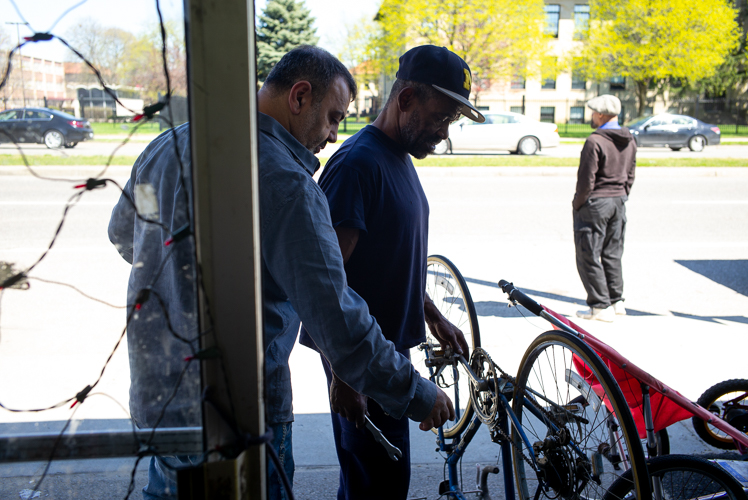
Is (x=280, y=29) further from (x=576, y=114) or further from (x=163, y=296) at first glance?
(x=163, y=296)

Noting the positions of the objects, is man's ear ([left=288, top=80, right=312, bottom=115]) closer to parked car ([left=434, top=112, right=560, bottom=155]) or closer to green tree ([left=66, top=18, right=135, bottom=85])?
green tree ([left=66, top=18, right=135, bottom=85])

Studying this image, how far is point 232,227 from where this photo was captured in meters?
1.01

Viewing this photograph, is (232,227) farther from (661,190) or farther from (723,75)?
(723,75)

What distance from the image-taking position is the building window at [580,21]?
3635 centimetres

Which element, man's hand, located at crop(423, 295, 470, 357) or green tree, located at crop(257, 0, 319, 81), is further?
green tree, located at crop(257, 0, 319, 81)

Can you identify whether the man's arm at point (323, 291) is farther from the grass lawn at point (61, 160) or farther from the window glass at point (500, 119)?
the window glass at point (500, 119)

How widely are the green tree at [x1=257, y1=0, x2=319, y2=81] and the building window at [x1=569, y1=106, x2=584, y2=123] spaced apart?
1920cm

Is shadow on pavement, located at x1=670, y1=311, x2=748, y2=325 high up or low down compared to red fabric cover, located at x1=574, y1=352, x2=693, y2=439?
down

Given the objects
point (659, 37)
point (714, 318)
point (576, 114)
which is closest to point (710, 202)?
point (714, 318)

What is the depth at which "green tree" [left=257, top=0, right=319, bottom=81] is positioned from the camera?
32875mm

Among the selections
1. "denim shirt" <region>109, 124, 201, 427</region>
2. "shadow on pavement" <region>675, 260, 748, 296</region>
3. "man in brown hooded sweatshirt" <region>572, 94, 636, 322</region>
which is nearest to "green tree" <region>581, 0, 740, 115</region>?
"shadow on pavement" <region>675, 260, 748, 296</region>

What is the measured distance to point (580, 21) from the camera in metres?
38.3

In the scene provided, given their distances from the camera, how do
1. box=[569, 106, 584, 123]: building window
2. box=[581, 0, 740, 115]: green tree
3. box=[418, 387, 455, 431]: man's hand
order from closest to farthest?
1. box=[418, 387, 455, 431]: man's hand
2. box=[581, 0, 740, 115]: green tree
3. box=[569, 106, 584, 123]: building window

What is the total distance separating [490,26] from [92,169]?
28.7 meters
